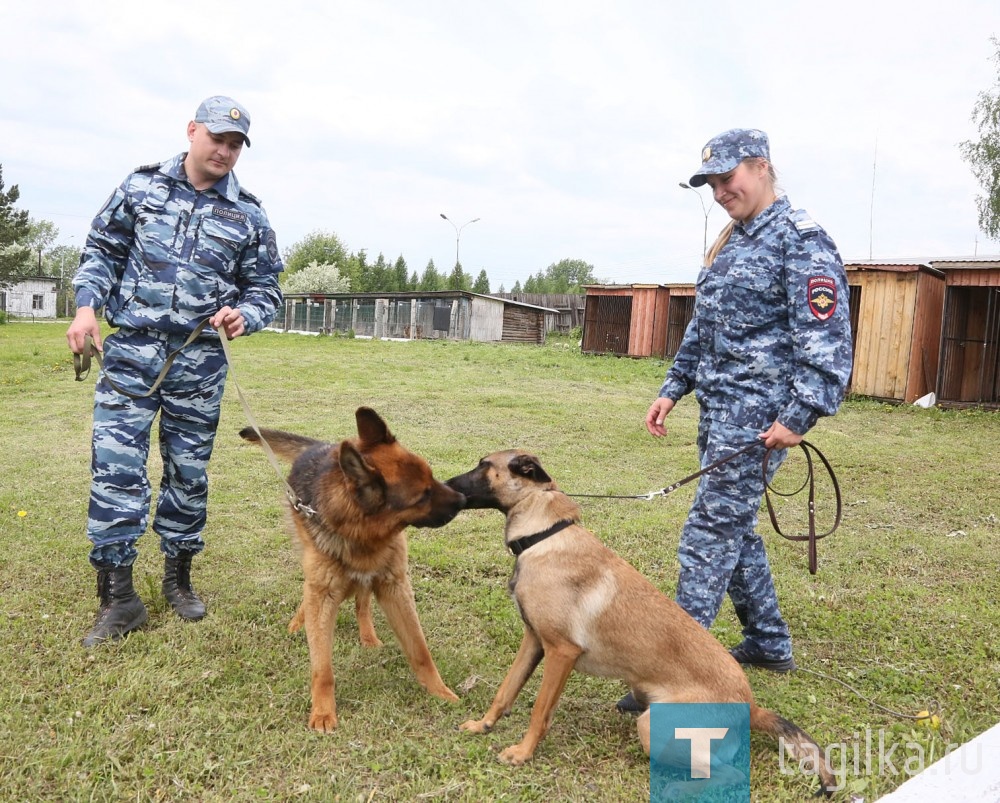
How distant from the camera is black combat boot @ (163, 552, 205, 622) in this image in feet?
13.6

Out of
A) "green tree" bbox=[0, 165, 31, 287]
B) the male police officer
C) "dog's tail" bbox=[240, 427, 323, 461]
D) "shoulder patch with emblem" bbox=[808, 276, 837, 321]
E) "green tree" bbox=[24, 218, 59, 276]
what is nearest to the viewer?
"shoulder patch with emblem" bbox=[808, 276, 837, 321]

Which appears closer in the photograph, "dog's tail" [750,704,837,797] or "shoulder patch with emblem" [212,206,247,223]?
"dog's tail" [750,704,837,797]

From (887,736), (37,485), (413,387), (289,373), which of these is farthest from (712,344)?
(289,373)

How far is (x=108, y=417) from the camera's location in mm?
3834

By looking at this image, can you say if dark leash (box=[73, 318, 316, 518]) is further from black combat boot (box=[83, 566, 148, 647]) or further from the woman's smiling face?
the woman's smiling face

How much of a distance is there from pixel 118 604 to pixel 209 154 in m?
2.46

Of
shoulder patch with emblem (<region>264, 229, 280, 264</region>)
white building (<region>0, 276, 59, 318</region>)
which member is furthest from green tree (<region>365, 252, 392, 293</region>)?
shoulder patch with emblem (<region>264, 229, 280, 264</region>)

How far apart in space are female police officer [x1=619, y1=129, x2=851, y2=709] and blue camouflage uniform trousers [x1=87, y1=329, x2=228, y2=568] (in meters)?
2.68

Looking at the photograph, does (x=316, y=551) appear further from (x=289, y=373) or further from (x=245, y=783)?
(x=289, y=373)

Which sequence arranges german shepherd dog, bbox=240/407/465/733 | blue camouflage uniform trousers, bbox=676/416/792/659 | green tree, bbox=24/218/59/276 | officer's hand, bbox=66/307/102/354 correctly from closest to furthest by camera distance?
german shepherd dog, bbox=240/407/465/733, blue camouflage uniform trousers, bbox=676/416/792/659, officer's hand, bbox=66/307/102/354, green tree, bbox=24/218/59/276

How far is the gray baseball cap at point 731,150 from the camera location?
3229mm

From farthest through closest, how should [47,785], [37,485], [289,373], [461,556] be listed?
[289,373], [37,485], [461,556], [47,785]

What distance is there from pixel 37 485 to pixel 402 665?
16.8 ft

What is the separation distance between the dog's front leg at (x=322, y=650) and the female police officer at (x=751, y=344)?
132 cm
